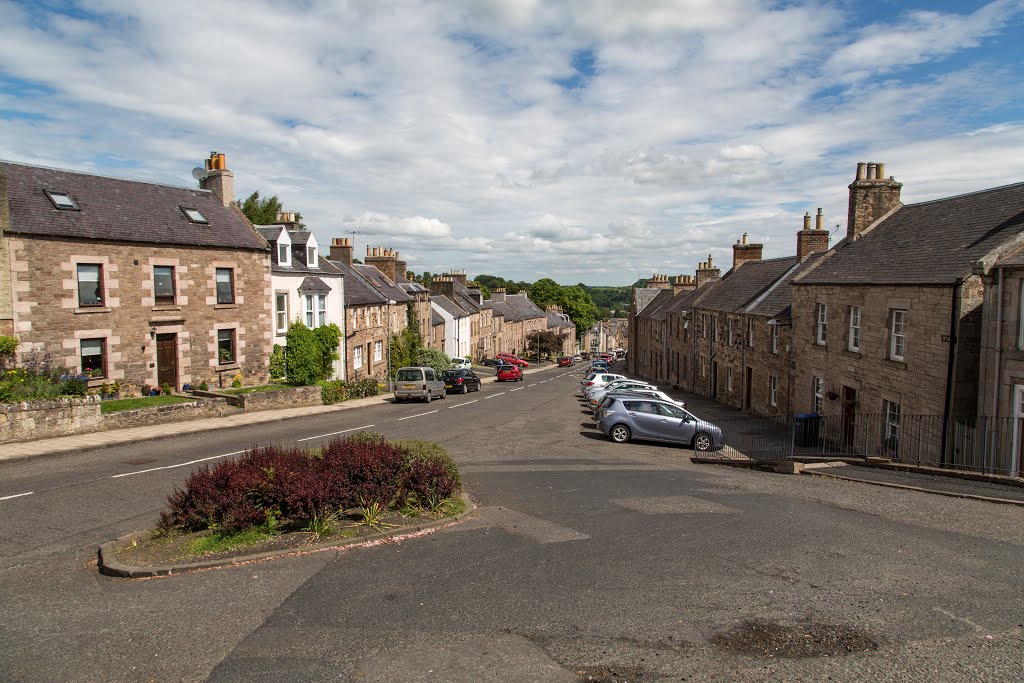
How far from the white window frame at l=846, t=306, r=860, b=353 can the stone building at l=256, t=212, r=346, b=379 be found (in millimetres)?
24899

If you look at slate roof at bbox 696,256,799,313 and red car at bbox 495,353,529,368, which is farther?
red car at bbox 495,353,529,368

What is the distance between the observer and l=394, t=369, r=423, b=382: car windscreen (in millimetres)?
35156

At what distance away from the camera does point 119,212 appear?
26.4 meters

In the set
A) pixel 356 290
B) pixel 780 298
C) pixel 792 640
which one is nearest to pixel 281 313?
pixel 356 290

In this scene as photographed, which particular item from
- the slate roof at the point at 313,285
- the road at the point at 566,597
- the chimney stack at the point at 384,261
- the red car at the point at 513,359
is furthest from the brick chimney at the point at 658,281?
the road at the point at 566,597

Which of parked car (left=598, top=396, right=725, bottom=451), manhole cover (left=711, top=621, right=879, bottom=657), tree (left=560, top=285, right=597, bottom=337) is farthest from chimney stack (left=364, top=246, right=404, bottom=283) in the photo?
tree (left=560, top=285, right=597, bottom=337)

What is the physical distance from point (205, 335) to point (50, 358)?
21.4 feet

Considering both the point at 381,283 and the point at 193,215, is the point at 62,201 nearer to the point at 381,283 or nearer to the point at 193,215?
the point at 193,215

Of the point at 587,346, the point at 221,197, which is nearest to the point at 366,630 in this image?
the point at 221,197

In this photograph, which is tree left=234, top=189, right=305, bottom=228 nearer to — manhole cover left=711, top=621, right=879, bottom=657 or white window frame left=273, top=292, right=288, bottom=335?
white window frame left=273, top=292, right=288, bottom=335

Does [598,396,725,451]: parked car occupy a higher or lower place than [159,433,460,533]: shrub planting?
lower

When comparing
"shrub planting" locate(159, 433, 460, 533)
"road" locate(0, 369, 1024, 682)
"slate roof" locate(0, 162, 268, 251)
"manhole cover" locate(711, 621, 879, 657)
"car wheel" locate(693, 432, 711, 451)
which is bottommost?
"car wheel" locate(693, 432, 711, 451)

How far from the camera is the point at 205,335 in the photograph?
28.9 meters

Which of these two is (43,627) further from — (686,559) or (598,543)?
(686,559)
